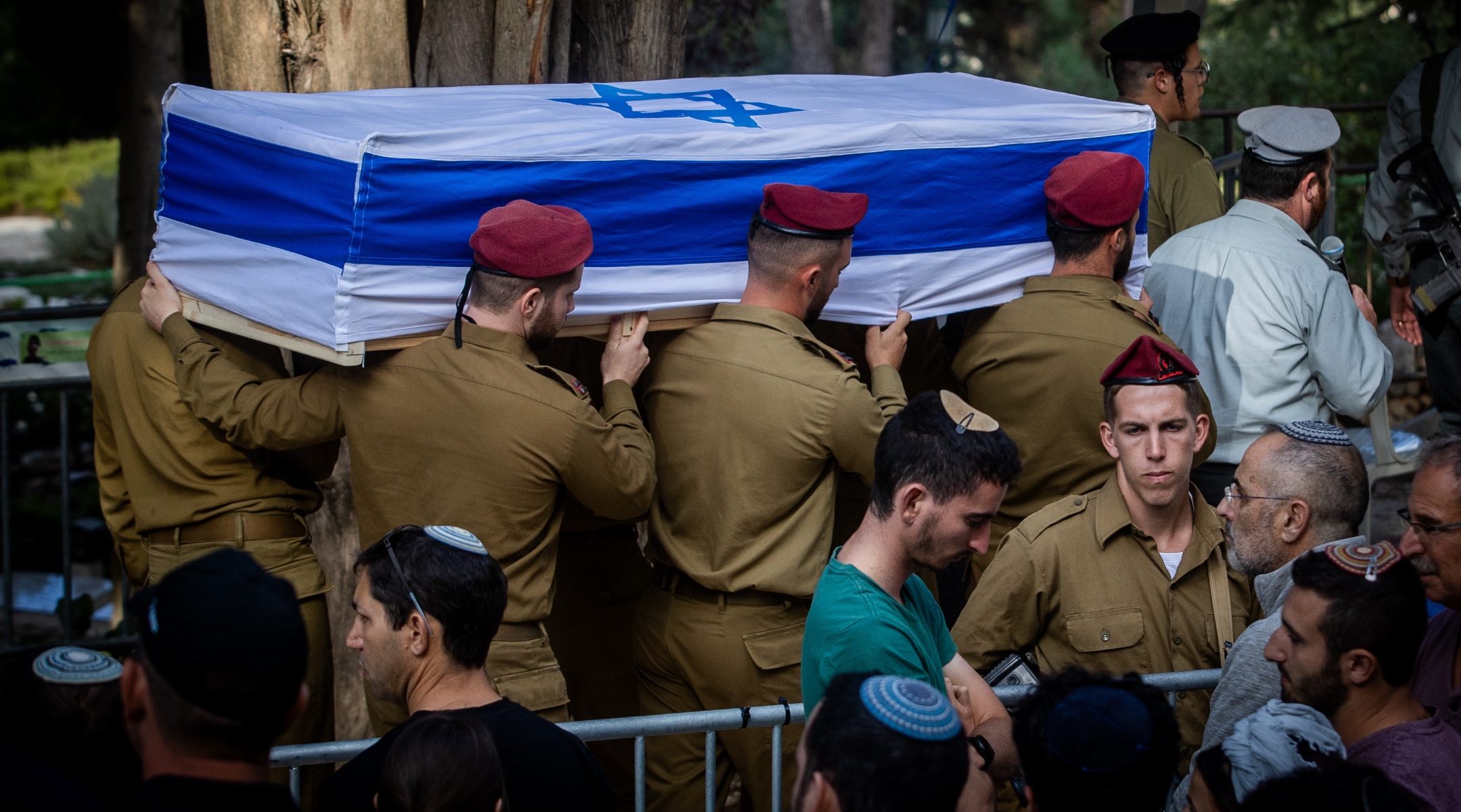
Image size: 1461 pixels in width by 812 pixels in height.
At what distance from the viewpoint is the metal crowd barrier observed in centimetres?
281

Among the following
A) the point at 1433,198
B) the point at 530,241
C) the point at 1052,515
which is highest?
the point at 530,241

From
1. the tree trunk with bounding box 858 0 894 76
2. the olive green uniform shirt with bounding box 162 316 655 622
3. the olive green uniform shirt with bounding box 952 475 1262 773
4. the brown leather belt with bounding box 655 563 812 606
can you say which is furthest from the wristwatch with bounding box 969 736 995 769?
the tree trunk with bounding box 858 0 894 76

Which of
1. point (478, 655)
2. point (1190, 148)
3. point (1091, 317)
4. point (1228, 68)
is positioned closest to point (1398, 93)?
point (1190, 148)

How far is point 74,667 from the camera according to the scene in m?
2.21

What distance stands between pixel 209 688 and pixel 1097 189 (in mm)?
2600

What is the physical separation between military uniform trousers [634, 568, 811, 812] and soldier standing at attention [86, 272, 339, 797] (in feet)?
3.21

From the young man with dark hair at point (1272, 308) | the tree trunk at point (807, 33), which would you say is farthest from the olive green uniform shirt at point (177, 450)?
the tree trunk at point (807, 33)

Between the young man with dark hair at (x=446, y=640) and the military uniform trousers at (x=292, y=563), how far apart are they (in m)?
0.94

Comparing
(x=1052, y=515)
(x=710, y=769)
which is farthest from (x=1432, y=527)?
(x=710, y=769)

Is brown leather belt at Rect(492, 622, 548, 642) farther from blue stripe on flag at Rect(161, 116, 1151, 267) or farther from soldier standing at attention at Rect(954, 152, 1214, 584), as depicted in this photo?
soldier standing at attention at Rect(954, 152, 1214, 584)

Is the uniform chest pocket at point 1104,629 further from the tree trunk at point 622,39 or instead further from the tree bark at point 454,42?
the tree bark at point 454,42

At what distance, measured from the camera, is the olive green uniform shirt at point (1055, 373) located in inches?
143

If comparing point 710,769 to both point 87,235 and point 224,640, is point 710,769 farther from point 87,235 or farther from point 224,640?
point 87,235

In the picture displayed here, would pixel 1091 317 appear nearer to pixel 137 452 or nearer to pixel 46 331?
pixel 137 452
